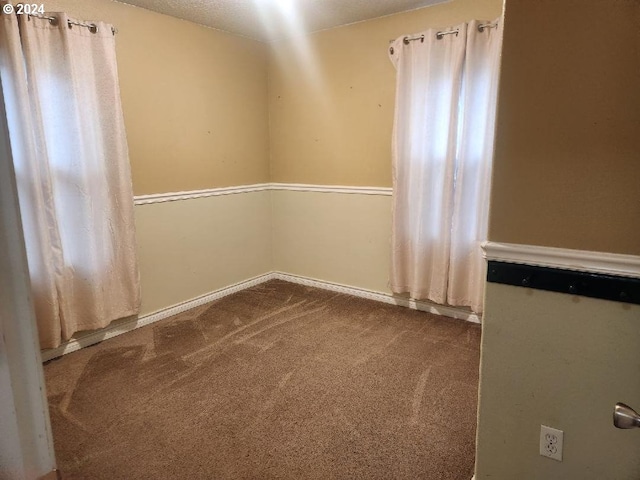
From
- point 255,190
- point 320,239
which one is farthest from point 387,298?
point 255,190

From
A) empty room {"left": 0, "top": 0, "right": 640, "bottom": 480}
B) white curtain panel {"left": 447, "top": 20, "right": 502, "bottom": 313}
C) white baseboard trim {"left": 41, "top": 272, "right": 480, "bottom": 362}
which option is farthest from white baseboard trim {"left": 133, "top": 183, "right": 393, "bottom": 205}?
white baseboard trim {"left": 41, "top": 272, "right": 480, "bottom": 362}

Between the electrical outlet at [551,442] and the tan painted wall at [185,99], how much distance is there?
2819 millimetres

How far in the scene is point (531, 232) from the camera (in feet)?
4.06

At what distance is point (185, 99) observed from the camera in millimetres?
3188

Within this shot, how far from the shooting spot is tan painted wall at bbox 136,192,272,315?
3.08 meters

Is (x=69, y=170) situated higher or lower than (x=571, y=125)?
lower

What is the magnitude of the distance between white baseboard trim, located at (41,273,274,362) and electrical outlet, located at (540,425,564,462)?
2.70 m

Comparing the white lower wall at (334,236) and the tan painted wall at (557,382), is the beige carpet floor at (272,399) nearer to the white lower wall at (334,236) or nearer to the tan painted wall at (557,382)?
the tan painted wall at (557,382)

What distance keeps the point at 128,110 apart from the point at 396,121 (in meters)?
1.97

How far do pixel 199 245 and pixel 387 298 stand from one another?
1.69 m

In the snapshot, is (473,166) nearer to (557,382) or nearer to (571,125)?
(571,125)

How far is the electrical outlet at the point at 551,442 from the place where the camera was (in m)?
1.28

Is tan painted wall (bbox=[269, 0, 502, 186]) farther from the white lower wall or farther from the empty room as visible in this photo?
the white lower wall

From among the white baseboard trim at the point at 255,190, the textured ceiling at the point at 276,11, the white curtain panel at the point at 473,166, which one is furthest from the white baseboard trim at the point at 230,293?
the textured ceiling at the point at 276,11
